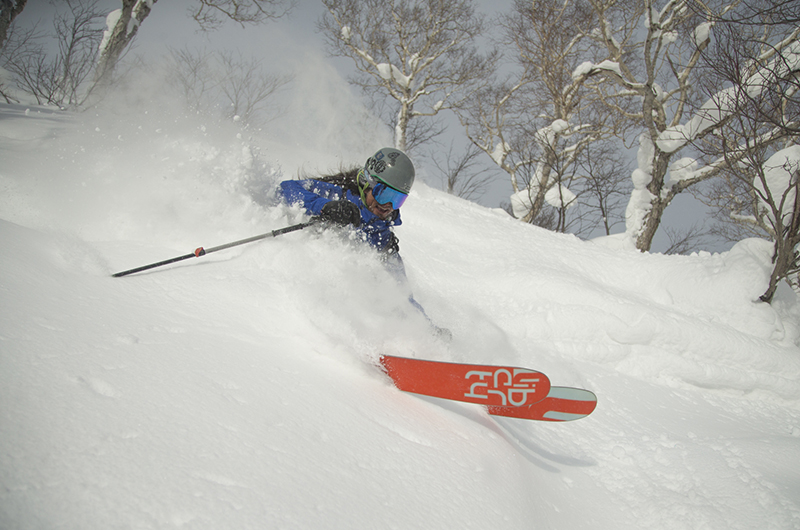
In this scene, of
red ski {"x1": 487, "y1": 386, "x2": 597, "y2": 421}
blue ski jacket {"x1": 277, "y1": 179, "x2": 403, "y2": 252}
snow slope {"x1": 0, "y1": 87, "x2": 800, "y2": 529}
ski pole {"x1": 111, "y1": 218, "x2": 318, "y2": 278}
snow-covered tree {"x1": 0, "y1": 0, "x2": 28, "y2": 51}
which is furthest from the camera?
snow-covered tree {"x1": 0, "y1": 0, "x2": 28, "y2": 51}

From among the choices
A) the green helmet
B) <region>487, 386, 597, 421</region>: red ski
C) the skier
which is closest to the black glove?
the skier

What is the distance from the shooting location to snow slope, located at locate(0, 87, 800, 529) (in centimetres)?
119

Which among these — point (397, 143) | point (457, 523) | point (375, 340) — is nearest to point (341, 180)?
point (375, 340)

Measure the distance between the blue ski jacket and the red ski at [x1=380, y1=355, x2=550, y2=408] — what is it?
4.26 feet

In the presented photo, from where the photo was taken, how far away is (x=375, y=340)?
2834 mm

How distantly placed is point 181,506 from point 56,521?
0.26 meters

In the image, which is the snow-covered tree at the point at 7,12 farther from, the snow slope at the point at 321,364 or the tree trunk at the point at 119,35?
the snow slope at the point at 321,364

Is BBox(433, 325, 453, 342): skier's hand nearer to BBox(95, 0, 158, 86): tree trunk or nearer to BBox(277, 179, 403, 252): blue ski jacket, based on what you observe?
BBox(277, 179, 403, 252): blue ski jacket

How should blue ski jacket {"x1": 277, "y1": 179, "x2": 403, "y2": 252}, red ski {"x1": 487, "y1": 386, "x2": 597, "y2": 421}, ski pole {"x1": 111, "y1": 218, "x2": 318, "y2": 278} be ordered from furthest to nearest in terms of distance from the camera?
blue ski jacket {"x1": 277, "y1": 179, "x2": 403, "y2": 252}, ski pole {"x1": 111, "y1": 218, "x2": 318, "y2": 278}, red ski {"x1": 487, "y1": 386, "x2": 597, "y2": 421}

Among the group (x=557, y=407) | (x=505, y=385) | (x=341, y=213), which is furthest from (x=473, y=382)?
(x=341, y=213)

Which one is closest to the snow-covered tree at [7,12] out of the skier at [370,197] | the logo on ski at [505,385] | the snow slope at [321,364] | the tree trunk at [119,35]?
the tree trunk at [119,35]

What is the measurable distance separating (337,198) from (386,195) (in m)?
0.56

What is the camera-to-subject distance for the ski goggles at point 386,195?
3.28 m

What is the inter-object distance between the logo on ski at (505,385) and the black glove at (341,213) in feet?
5.14
